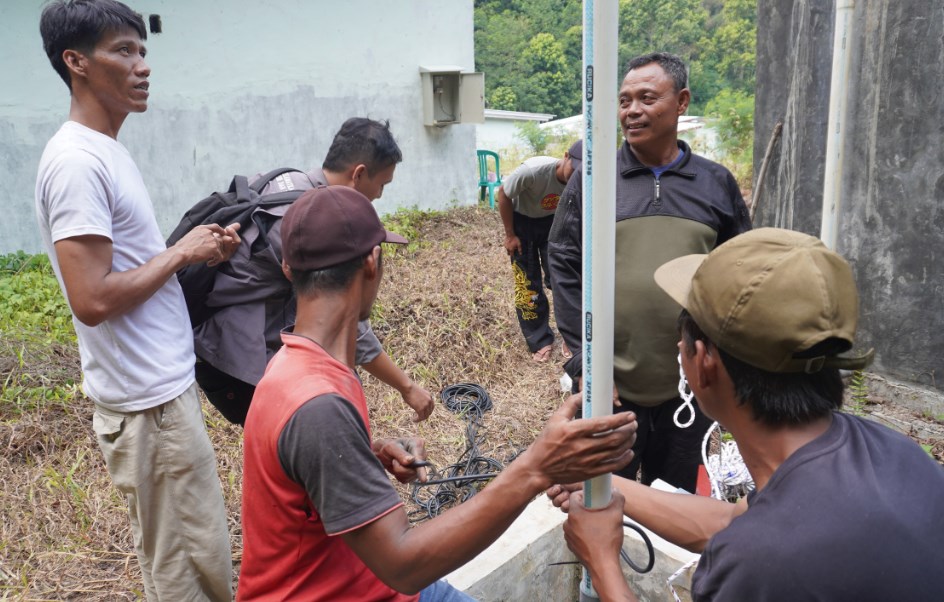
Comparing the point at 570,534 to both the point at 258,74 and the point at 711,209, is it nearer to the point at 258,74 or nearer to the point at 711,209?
the point at 711,209

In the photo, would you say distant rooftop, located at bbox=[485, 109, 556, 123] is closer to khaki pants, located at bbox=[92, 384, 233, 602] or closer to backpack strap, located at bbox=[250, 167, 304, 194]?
backpack strap, located at bbox=[250, 167, 304, 194]

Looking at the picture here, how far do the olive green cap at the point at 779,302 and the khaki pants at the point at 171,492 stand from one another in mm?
1740

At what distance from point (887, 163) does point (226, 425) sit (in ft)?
14.4

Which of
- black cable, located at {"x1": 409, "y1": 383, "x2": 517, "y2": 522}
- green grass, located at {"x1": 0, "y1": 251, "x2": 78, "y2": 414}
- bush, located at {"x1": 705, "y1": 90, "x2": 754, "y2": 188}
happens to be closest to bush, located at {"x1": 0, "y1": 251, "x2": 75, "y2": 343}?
green grass, located at {"x1": 0, "y1": 251, "x2": 78, "y2": 414}

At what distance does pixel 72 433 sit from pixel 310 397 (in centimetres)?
357

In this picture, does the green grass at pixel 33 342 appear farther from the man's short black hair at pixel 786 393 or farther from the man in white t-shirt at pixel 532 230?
the man's short black hair at pixel 786 393

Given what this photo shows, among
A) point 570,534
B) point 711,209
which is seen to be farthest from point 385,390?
point 570,534

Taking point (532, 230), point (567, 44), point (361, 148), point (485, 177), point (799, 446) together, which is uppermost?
point (567, 44)

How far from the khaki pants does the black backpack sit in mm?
349

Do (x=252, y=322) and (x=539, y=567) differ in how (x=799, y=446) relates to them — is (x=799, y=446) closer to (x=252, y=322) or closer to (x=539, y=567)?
(x=539, y=567)

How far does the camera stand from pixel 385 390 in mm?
5207

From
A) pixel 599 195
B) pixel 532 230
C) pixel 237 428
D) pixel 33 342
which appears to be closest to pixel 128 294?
pixel 599 195

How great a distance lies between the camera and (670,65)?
280 cm

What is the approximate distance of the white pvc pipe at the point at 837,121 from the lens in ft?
14.7
